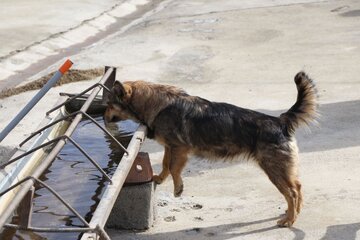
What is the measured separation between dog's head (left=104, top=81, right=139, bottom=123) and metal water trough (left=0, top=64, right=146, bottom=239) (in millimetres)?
158

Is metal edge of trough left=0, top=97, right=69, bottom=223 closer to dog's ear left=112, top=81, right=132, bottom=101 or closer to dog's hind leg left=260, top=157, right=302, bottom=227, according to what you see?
dog's ear left=112, top=81, right=132, bottom=101

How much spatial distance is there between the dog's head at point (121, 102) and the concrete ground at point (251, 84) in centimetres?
102

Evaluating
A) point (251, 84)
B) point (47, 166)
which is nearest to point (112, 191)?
point (47, 166)

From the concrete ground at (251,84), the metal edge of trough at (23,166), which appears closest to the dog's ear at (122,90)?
the metal edge of trough at (23,166)

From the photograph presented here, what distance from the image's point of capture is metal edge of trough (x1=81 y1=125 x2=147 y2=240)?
4976 mm

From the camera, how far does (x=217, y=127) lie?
6992mm

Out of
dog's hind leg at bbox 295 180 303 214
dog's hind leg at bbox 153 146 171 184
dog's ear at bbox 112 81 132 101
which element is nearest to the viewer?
dog's hind leg at bbox 295 180 303 214

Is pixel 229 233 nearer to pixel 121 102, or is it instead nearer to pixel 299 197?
pixel 299 197

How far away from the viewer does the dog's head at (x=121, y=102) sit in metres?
7.18

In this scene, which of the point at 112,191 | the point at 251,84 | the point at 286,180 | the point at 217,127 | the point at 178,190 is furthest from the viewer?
the point at 251,84

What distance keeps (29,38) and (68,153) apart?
25.5 feet

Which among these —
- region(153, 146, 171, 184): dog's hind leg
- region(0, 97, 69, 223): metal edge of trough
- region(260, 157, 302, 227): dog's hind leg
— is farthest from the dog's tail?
Answer: region(0, 97, 69, 223): metal edge of trough

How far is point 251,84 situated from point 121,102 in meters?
4.98

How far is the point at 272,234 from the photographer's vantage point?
685 centimetres
